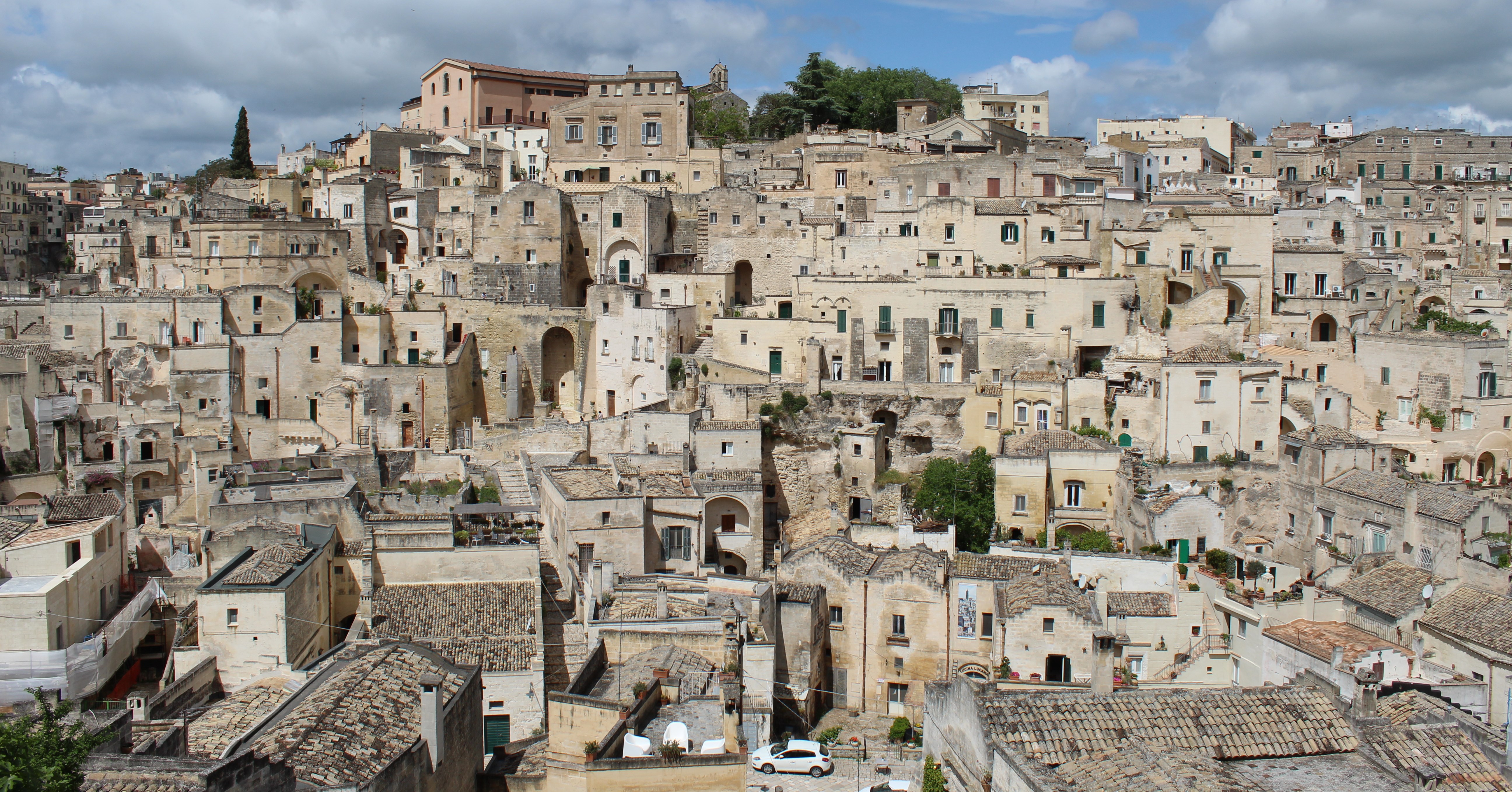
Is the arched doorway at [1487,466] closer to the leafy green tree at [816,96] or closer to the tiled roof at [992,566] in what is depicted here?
the tiled roof at [992,566]

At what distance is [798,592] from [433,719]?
515 inches

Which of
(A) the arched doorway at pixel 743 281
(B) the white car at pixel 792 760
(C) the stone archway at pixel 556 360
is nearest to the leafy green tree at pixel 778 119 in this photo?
(A) the arched doorway at pixel 743 281

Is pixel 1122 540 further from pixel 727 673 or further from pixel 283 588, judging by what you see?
pixel 283 588

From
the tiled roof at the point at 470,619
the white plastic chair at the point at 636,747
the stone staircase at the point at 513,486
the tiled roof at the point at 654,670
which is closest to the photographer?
the white plastic chair at the point at 636,747

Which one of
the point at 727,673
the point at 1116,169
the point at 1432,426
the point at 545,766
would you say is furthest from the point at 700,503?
the point at 1116,169

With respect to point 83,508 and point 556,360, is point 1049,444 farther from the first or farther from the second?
point 83,508

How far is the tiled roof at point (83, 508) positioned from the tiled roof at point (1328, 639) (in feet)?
90.4

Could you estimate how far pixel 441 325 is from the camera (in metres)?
45.9

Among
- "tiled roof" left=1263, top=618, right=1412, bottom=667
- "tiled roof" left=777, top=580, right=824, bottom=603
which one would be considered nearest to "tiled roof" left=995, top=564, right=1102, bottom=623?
"tiled roof" left=1263, top=618, right=1412, bottom=667

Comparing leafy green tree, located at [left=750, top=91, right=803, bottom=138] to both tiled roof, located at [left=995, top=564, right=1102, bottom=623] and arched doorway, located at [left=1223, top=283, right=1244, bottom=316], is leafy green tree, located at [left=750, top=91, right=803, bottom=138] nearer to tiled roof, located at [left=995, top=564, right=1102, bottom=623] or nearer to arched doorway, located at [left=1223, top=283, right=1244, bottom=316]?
arched doorway, located at [left=1223, top=283, right=1244, bottom=316]

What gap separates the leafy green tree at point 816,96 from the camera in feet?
234

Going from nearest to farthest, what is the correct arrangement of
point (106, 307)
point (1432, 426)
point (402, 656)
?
point (402, 656)
point (1432, 426)
point (106, 307)

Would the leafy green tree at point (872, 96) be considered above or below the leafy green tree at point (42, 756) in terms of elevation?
above

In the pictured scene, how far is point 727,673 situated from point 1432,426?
25.9 m
